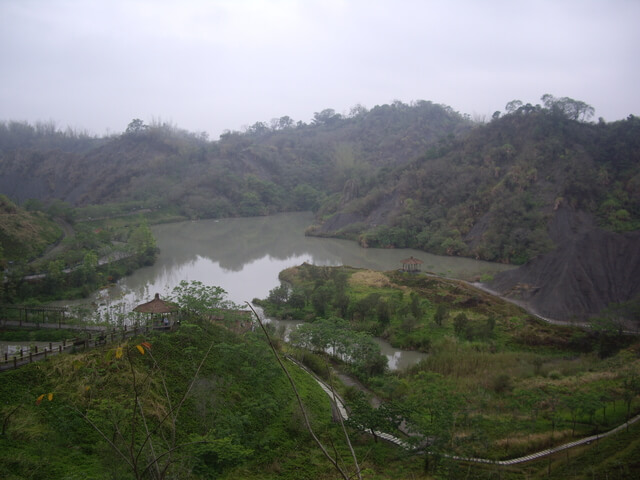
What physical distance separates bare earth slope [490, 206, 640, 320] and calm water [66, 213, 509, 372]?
5.19 m

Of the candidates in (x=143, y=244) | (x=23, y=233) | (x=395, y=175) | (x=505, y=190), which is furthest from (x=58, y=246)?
(x=505, y=190)

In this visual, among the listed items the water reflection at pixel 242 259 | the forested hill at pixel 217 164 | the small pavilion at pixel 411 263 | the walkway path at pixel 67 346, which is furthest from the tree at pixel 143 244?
the forested hill at pixel 217 164

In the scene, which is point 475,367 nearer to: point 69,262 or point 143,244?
point 69,262

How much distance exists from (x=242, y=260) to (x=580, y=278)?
66.8ft

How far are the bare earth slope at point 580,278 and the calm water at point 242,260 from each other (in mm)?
5191

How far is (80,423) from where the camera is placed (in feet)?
25.5

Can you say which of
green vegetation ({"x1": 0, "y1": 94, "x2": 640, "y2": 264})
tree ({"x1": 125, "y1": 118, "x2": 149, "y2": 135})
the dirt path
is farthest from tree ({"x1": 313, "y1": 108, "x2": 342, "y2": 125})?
the dirt path

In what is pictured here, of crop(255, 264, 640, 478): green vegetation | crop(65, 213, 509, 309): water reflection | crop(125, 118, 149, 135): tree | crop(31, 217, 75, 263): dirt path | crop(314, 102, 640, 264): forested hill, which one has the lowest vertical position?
crop(255, 264, 640, 478): green vegetation

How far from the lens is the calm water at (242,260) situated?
2345 centimetres

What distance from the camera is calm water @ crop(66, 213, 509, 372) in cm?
2345

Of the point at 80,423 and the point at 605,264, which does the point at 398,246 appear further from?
the point at 80,423

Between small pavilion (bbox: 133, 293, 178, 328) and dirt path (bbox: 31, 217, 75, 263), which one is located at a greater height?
dirt path (bbox: 31, 217, 75, 263)

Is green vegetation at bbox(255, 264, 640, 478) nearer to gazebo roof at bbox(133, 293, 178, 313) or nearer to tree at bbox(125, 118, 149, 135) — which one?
gazebo roof at bbox(133, 293, 178, 313)

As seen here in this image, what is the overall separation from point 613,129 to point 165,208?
44.8 meters
